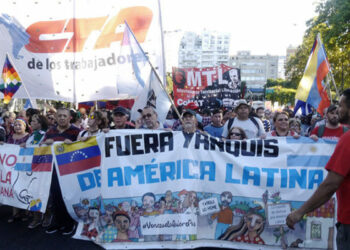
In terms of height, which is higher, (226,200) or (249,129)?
(249,129)

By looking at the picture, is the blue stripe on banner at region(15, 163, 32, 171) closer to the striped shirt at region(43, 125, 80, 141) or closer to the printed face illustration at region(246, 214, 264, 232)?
the striped shirt at region(43, 125, 80, 141)

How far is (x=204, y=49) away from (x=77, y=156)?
17125 cm

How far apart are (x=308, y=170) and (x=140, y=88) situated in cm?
251

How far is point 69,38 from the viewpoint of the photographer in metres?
5.95

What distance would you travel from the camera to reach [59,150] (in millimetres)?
4664

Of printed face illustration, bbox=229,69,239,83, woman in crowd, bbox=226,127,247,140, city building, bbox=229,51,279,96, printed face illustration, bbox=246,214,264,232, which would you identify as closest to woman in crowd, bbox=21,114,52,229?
woman in crowd, bbox=226,127,247,140

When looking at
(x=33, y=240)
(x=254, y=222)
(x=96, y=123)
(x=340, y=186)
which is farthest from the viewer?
(x=96, y=123)

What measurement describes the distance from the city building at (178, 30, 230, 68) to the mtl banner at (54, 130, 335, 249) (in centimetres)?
15927

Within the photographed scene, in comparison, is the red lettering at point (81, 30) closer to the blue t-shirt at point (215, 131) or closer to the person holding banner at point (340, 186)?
the blue t-shirt at point (215, 131)

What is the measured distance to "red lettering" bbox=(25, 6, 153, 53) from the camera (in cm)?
588

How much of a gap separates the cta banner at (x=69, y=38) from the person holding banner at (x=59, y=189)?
3.05ft

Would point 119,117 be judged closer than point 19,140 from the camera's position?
Yes

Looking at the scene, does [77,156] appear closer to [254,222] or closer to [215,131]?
[254,222]

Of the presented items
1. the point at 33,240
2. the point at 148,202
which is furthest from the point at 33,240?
the point at 148,202
